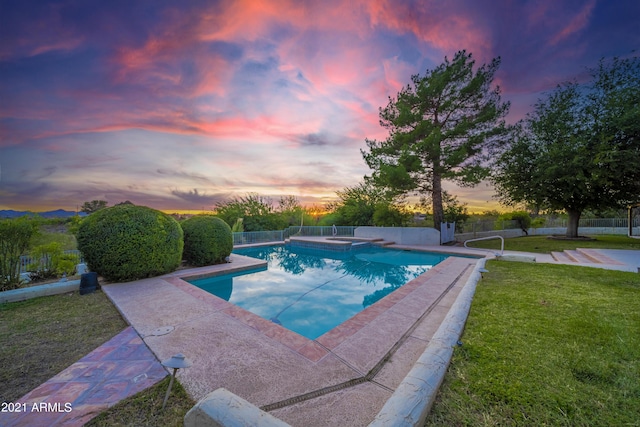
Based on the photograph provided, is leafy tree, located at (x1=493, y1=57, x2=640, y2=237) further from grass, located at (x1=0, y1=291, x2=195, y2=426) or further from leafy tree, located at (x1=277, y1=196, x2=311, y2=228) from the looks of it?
grass, located at (x1=0, y1=291, x2=195, y2=426)

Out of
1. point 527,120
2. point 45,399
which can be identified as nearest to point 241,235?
point 45,399

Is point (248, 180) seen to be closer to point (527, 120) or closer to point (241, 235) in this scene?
point (241, 235)

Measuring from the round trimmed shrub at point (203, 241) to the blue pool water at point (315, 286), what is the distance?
2.76ft

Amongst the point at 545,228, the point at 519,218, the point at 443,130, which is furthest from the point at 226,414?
the point at 545,228

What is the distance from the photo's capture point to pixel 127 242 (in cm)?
528

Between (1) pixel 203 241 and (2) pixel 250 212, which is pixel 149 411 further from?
(2) pixel 250 212

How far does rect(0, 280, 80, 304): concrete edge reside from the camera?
165 inches

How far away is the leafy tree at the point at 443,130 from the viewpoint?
42.3 feet

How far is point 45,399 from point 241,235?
38.9ft

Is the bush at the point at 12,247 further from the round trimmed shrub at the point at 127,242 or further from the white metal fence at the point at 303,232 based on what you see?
the white metal fence at the point at 303,232

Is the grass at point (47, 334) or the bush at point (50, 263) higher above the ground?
the bush at point (50, 263)

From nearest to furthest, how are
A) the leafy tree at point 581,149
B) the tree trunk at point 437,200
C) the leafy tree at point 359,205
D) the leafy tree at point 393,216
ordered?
the leafy tree at point 581,149 → the tree trunk at point 437,200 → the leafy tree at point 393,216 → the leafy tree at point 359,205

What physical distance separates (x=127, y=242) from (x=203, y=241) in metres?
2.05

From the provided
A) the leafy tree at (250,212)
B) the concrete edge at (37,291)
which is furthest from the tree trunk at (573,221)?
the concrete edge at (37,291)
